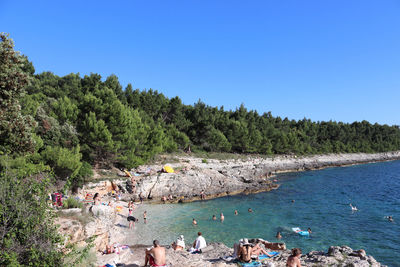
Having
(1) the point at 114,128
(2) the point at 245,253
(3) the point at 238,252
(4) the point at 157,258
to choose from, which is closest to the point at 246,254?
(2) the point at 245,253

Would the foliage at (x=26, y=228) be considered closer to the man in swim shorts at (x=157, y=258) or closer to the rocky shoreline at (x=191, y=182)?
the man in swim shorts at (x=157, y=258)

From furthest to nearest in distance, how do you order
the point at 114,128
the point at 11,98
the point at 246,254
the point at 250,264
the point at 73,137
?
the point at 114,128 < the point at 73,137 < the point at 11,98 < the point at 246,254 < the point at 250,264

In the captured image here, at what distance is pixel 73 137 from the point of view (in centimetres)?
2792

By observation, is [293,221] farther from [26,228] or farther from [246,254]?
[26,228]

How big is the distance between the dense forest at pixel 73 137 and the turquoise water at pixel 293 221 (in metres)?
9.88

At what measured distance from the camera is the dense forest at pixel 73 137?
22.3 ft

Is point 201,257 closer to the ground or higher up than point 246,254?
closer to the ground

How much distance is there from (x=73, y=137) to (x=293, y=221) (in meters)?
26.5

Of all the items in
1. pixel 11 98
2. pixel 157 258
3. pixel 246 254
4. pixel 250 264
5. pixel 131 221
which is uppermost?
pixel 11 98

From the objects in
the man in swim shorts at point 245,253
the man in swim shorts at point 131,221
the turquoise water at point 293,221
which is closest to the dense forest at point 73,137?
the man in swim shorts at point 131,221

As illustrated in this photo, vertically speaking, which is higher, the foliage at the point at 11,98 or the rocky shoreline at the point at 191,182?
the foliage at the point at 11,98

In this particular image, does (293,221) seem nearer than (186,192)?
Yes

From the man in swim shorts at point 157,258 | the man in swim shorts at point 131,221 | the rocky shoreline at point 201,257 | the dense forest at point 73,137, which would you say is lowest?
the man in swim shorts at point 131,221

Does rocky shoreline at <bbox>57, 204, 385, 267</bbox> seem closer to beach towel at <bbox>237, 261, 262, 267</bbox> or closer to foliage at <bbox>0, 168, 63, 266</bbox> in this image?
beach towel at <bbox>237, 261, 262, 267</bbox>
